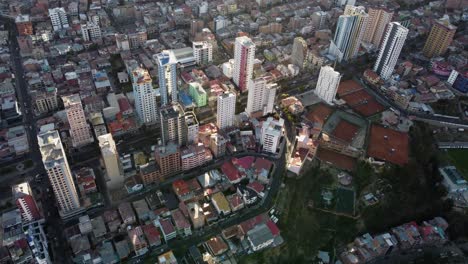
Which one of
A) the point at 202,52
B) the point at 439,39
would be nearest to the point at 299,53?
the point at 202,52

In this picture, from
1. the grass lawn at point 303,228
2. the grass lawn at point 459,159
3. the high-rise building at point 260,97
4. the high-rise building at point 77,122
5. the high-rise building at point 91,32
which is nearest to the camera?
the grass lawn at point 303,228

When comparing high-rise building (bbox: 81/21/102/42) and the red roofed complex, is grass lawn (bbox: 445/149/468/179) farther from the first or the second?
high-rise building (bbox: 81/21/102/42)

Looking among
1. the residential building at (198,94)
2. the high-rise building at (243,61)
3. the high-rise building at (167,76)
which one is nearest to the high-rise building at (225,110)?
the residential building at (198,94)

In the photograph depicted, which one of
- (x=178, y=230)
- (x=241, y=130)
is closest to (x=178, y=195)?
(x=178, y=230)

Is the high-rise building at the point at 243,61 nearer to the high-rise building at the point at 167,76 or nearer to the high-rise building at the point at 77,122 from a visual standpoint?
the high-rise building at the point at 167,76

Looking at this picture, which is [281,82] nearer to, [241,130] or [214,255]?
[241,130]
